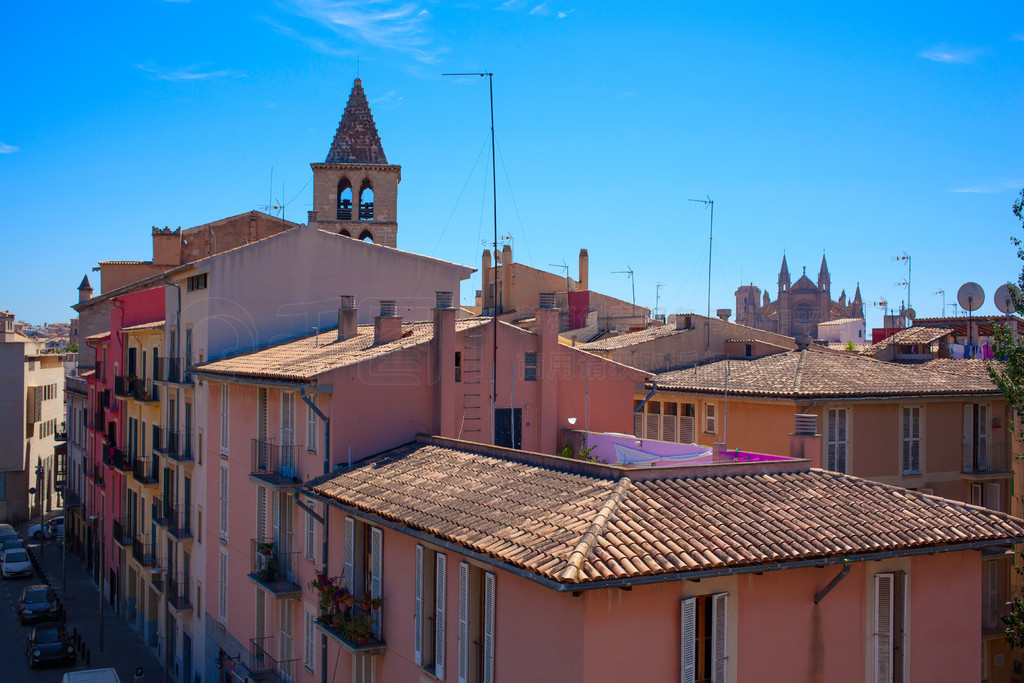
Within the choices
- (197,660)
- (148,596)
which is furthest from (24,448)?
(197,660)

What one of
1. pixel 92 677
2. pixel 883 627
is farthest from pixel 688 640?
pixel 92 677

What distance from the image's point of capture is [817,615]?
1215 cm

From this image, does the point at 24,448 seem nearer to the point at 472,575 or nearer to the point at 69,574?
the point at 69,574

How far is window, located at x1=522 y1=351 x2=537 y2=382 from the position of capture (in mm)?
20641

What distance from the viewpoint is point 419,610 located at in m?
13.7

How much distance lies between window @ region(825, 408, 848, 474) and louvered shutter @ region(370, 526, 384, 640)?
1366cm

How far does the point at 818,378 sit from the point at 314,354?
13929 millimetres

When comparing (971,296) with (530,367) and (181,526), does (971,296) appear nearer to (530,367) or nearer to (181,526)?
(530,367)

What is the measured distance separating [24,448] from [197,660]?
3328cm

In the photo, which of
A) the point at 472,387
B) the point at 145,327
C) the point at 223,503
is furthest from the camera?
the point at 145,327

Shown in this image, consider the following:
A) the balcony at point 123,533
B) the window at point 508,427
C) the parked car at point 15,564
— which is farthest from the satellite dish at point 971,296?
the parked car at point 15,564

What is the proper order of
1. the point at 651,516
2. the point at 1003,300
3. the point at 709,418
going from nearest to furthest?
1. the point at 651,516
2. the point at 709,418
3. the point at 1003,300

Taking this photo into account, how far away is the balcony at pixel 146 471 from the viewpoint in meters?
31.0

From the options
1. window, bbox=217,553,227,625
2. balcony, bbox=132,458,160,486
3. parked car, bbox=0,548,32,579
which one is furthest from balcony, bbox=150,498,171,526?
parked car, bbox=0,548,32,579
